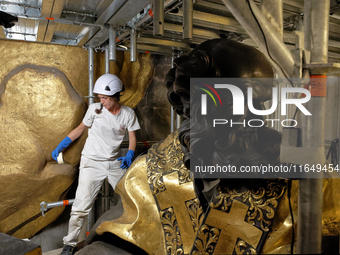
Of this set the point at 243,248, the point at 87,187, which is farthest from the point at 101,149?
the point at 243,248

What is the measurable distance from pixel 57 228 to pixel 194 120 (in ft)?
10.0

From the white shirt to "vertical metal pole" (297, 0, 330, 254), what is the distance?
2.31 m

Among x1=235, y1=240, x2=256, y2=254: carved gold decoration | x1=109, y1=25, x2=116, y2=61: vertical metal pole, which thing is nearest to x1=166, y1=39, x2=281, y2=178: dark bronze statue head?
x1=235, y1=240, x2=256, y2=254: carved gold decoration

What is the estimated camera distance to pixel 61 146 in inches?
119

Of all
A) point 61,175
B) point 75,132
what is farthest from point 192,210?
point 61,175

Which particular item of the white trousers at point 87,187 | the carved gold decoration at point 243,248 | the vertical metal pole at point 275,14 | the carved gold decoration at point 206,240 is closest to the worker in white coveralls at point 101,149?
the white trousers at point 87,187

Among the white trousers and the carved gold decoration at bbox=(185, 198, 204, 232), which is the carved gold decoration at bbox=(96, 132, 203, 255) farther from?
the white trousers

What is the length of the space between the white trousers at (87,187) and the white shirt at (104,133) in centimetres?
7

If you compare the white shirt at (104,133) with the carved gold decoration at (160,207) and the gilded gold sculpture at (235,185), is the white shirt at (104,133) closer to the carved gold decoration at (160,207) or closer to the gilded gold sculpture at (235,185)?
the carved gold decoration at (160,207)

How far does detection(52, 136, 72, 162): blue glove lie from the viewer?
3027 mm

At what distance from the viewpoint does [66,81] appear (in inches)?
126

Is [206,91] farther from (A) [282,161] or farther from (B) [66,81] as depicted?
(B) [66,81]

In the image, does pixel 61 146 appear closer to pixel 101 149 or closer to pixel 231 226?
pixel 101 149

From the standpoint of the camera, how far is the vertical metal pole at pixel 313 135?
0.70 meters
